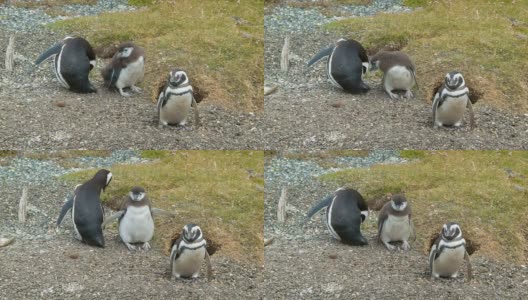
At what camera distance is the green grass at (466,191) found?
9586mm

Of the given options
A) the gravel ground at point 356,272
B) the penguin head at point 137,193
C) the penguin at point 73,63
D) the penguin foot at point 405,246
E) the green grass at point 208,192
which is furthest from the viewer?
the penguin at point 73,63

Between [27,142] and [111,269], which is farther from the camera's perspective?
[27,142]

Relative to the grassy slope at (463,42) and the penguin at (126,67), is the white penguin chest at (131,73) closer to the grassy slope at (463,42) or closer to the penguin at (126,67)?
the penguin at (126,67)

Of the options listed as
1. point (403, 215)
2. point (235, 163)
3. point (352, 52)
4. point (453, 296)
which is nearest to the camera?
point (453, 296)

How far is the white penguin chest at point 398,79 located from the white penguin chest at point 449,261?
5.76 feet

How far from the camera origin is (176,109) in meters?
9.54

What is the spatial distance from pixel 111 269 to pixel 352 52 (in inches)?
114

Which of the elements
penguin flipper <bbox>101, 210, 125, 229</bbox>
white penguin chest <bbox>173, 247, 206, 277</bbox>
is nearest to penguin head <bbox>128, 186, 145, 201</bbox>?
penguin flipper <bbox>101, 210, 125, 229</bbox>

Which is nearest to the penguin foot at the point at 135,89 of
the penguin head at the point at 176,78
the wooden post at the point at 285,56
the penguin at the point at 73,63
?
the penguin at the point at 73,63

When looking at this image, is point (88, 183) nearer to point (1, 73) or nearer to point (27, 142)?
point (27, 142)

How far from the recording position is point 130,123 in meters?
9.64

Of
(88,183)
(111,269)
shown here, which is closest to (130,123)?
(88,183)

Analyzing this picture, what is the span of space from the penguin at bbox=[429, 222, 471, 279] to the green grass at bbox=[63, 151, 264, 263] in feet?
4.36

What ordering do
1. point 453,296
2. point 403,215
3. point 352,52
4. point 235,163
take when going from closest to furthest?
point 453,296 < point 403,215 < point 352,52 < point 235,163
